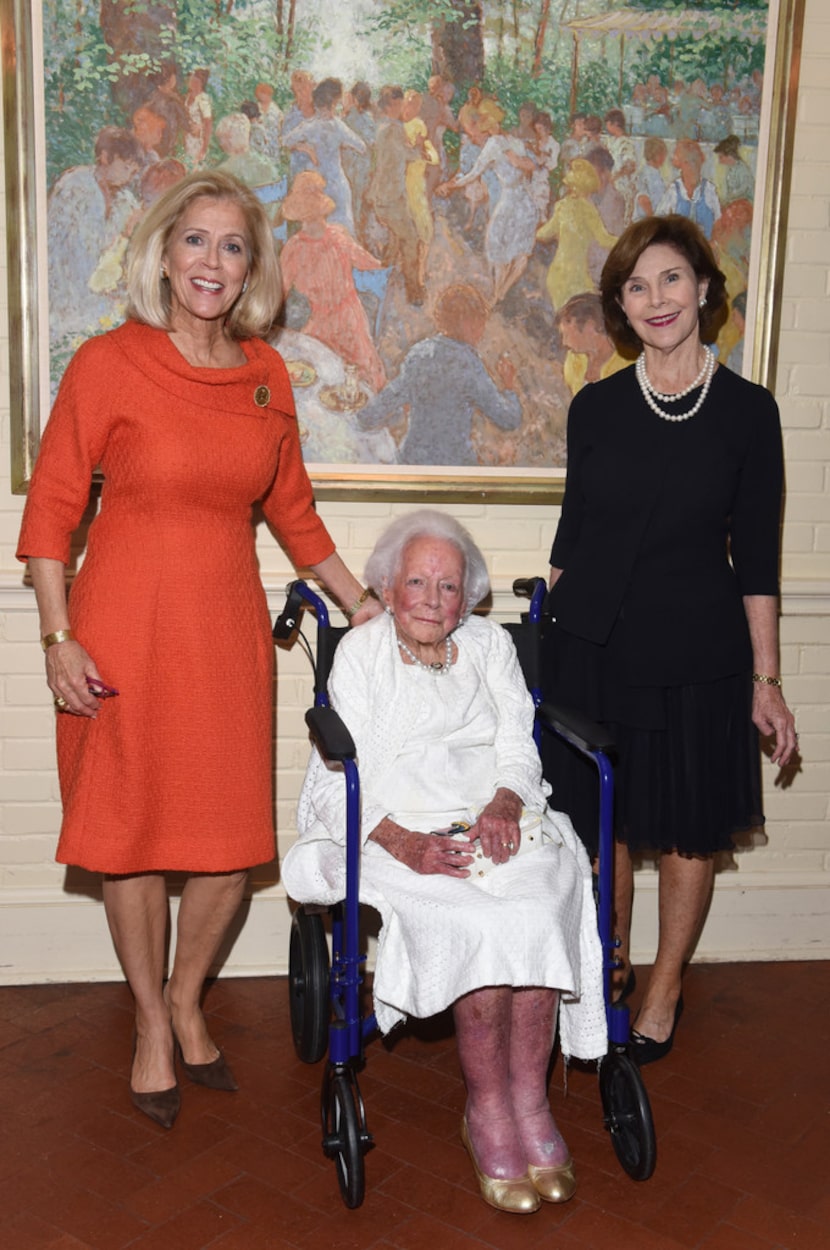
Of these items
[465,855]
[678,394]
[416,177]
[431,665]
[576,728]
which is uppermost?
[416,177]

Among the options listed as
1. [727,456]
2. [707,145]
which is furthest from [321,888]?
[707,145]

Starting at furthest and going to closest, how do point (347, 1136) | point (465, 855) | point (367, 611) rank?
point (367, 611) → point (465, 855) → point (347, 1136)

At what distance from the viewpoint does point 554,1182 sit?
2359 millimetres

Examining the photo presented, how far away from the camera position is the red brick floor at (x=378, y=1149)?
7.50 feet

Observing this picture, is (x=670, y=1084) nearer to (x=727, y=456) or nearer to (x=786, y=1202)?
(x=786, y=1202)

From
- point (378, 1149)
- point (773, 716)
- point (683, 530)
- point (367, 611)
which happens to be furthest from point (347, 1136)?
point (683, 530)

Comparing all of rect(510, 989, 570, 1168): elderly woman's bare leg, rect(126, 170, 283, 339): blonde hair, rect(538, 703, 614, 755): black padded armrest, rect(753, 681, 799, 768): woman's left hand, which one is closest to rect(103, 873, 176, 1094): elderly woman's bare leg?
rect(510, 989, 570, 1168): elderly woman's bare leg

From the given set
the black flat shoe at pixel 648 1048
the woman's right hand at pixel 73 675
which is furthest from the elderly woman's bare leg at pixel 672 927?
the woman's right hand at pixel 73 675

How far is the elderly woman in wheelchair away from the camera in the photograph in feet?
7.59

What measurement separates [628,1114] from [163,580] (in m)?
1.41

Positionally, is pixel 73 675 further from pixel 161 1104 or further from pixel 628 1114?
pixel 628 1114

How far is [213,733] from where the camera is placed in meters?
2.60

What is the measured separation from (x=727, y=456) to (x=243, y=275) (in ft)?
3.68

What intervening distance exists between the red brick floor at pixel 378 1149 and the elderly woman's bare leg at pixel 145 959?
0.32 ft
